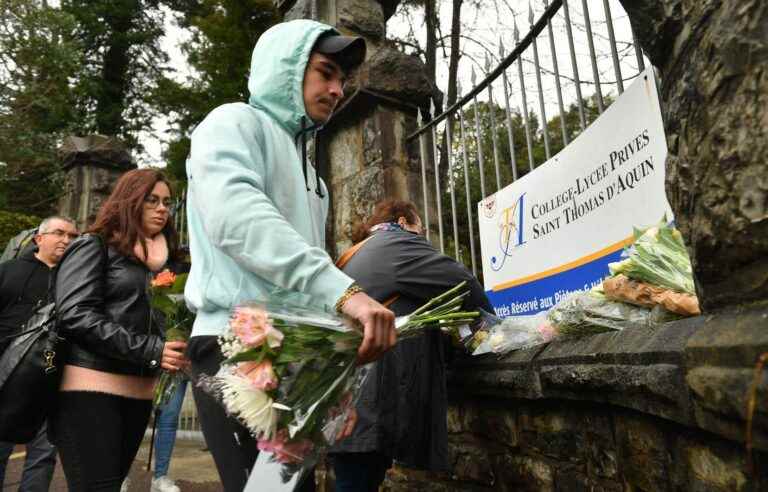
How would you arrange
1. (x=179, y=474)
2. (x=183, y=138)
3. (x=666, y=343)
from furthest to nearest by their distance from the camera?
1. (x=183, y=138)
2. (x=179, y=474)
3. (x=666, y=343)

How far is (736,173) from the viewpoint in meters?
0.96

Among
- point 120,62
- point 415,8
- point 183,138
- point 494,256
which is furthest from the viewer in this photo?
point 120,62

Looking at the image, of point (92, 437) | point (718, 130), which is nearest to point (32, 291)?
point (92, 437)

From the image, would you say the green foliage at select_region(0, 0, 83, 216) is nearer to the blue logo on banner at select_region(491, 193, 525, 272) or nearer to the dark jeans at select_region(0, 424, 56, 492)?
the dark jeans at select_region(0, 424, 56, 492)

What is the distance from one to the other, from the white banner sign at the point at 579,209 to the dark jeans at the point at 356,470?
120 centimetres

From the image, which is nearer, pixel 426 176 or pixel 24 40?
pixel 426 176

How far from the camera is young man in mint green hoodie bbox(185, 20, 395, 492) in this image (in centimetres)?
141

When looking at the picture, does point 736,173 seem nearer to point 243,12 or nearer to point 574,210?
point 574,210

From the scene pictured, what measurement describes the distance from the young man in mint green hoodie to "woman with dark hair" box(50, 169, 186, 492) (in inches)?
23.0

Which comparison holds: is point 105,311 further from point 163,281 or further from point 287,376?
point 287,376

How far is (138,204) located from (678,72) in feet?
6.95

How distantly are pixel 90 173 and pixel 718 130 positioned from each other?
8.18 meters

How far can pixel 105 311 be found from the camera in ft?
7.23

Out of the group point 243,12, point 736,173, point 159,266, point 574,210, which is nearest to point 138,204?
point 159,266
